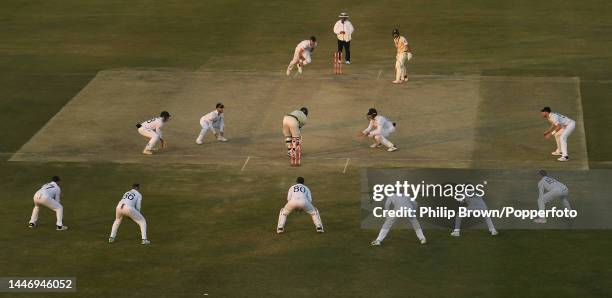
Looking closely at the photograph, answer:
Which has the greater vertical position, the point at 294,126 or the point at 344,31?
the point at 344,31

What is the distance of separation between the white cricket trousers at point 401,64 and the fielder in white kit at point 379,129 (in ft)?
28.6

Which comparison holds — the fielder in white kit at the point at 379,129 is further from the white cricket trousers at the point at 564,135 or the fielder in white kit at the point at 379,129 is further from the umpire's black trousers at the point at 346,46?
the umpire's black trousers at the point at 346,46

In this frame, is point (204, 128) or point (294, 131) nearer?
point (294, 131)

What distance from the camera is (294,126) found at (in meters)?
50.4

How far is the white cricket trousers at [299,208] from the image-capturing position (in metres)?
42.6

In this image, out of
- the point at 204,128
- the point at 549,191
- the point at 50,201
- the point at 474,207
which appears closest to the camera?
the point at 474,207

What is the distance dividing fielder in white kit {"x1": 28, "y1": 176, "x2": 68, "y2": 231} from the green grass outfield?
1.42 ft

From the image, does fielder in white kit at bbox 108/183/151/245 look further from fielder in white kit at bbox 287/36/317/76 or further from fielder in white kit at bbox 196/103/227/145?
fielder in white kit at bbox 287/36/317/76

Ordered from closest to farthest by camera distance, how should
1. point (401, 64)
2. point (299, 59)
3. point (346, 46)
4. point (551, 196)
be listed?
point (551, 196) → point (401, 64) → point (299, 59) → point (346, 46)

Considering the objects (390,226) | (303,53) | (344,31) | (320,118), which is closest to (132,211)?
(390,226)

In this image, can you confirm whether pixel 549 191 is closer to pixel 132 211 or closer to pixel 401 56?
pixel 132 211

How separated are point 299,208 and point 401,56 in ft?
63.9

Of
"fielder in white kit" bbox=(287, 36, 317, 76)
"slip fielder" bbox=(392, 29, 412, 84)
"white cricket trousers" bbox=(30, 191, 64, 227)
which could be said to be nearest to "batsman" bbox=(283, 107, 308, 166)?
"white cricket trousers" bbox=(30, 191, 64, 227)

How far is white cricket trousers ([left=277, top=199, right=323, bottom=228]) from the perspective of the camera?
4262 centimetres
